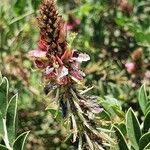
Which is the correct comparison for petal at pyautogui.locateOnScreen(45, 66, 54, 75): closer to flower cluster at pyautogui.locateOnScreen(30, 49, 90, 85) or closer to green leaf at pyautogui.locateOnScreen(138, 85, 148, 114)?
flower cluster at pyautogui.locateOnScreen(30, 49, 90, 85)

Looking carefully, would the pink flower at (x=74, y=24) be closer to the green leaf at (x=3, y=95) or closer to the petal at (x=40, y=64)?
the green leaf at (x=3, y=95)

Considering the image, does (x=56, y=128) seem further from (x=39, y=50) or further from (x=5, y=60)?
(x=39, y=50)

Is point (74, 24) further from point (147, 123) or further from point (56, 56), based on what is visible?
point (56, 56)

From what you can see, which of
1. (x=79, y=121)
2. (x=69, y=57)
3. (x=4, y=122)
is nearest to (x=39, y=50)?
(x=69, y=57)

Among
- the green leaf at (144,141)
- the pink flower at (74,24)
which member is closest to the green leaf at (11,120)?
the green leaf at (144,141)

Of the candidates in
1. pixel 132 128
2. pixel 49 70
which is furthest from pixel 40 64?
pixel 132 128

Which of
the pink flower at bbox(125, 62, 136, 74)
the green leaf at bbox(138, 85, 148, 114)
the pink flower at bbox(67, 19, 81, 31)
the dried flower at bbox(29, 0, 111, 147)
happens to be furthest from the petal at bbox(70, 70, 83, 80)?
the pink flower at bbox(67, 19, 81, 31)
